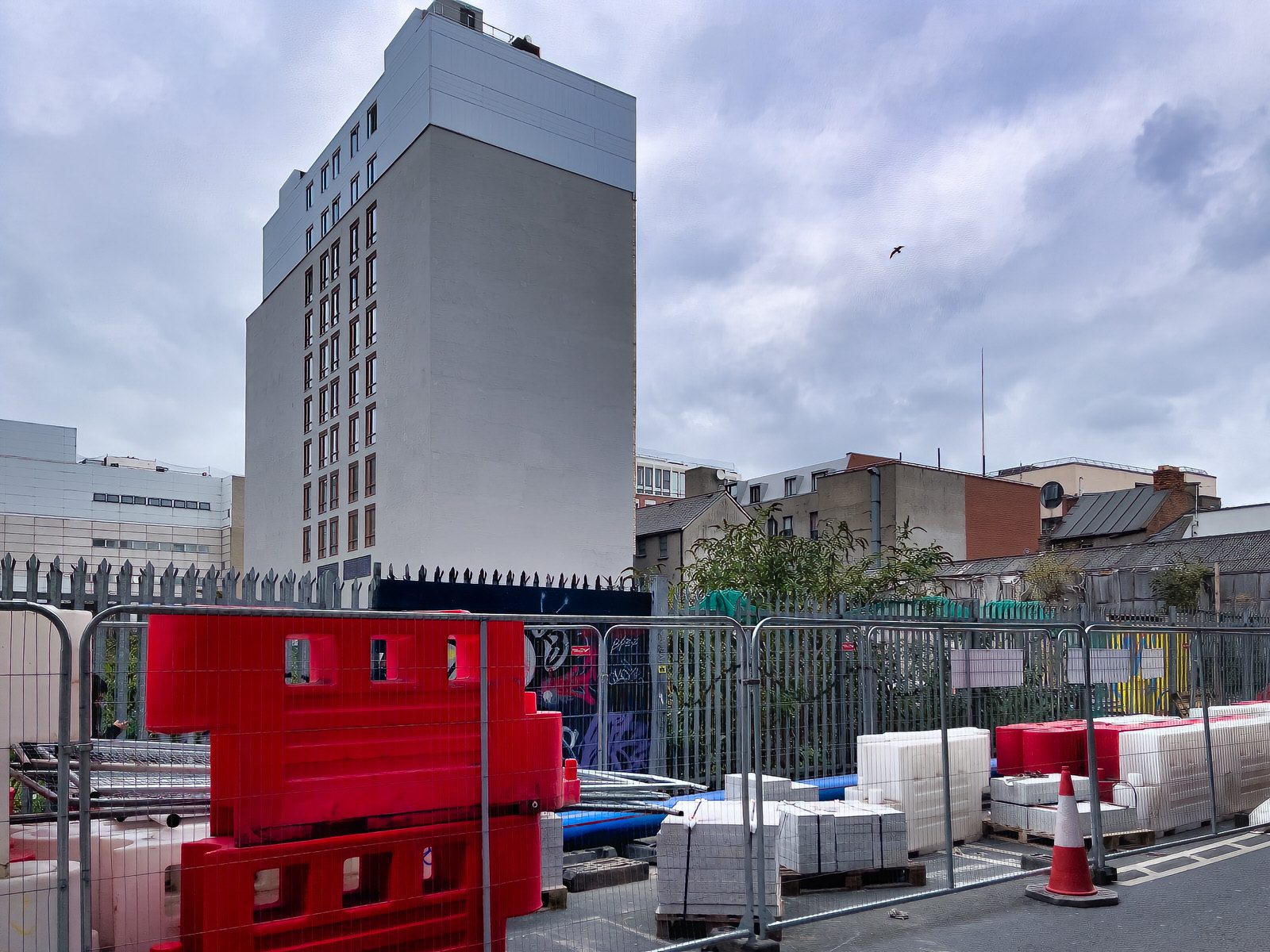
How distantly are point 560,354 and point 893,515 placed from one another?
1876cm

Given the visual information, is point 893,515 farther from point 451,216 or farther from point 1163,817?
point 1163,817

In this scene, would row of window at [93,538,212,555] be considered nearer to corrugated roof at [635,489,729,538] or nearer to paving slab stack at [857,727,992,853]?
corrugated roof at [635,489,729,538]

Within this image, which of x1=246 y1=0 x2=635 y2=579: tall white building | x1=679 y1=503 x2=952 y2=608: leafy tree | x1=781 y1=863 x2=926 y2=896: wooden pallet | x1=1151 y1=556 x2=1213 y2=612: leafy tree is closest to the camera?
x1=781 y1=863 x2=926 y2=896: wooden pallet

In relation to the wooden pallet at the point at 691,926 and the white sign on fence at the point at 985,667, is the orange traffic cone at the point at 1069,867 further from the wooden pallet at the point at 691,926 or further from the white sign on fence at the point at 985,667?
the wooden pallet at the point at 691,926

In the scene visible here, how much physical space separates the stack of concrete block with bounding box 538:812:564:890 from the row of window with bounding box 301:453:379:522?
1515 inches

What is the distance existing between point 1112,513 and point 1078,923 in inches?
1958

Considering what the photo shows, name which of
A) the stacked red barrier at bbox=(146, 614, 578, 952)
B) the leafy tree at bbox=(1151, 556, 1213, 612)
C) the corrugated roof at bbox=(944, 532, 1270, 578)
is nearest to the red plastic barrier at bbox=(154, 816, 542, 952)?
the stacked red barrier at bbox=(146, 614, 578, 952)

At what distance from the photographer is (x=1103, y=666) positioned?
10.9 meters

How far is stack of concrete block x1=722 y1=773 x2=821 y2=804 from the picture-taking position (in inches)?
339

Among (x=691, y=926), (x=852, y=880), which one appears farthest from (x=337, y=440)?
(x=691, y=926)

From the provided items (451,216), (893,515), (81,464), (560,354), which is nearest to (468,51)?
(451,216)

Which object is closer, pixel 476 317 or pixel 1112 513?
pixel 476 317

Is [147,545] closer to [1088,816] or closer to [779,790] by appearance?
[779,790]

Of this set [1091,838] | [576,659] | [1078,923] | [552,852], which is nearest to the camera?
[1078,923]
